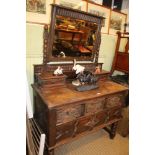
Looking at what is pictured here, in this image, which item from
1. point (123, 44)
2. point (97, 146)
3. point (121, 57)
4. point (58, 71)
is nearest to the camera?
point (58, 71)

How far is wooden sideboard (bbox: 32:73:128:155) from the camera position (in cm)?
143

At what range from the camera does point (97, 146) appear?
2.08m

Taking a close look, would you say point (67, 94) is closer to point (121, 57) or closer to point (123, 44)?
point (121, 57)

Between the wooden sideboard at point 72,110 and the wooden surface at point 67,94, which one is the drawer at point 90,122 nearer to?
the wooden sideboard at point 72,110

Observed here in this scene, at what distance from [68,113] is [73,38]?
103cm

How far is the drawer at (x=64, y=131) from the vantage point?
150 centimetres

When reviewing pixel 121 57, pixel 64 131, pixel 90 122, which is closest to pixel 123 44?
pixel 121 57

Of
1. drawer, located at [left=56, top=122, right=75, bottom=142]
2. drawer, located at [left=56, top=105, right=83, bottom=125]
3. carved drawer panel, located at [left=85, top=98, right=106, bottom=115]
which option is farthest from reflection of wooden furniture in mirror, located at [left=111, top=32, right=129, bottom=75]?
drawer, located at [left=56, top=122, right=75, bottom=142]

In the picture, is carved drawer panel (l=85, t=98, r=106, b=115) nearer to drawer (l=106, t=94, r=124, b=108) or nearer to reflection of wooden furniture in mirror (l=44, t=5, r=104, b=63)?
drawer (l=106, t=94, r=124, b=108)
